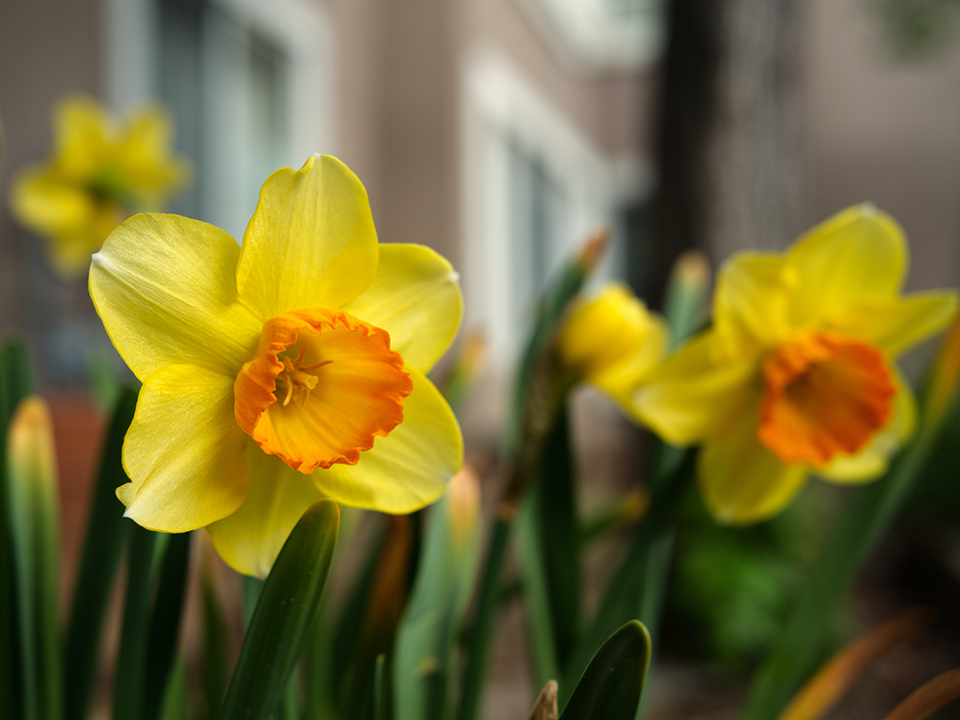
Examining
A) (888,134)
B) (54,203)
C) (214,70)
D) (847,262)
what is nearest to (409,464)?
(847,262)

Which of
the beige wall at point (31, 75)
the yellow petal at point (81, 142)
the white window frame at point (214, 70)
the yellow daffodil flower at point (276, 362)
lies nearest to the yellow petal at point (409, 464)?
the yellow daffodil flower at point (276, 362)

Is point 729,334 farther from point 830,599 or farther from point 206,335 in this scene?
point 206,335

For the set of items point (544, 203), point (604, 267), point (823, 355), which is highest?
point (823, 355)

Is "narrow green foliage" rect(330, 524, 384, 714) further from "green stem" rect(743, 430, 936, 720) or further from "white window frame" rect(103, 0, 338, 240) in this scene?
"white window frame" rect(103, 0, 338, 240)

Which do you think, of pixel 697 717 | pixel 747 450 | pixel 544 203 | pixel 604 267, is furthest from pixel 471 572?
pixel 604 267

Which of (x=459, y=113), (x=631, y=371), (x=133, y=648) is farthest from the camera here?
(x=459, y=113)

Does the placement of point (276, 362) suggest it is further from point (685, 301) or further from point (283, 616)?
point (685, 301)

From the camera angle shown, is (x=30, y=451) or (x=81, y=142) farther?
(x=81, y=142)

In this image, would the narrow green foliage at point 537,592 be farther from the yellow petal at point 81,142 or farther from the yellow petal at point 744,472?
the yellow petal at point 81,142
